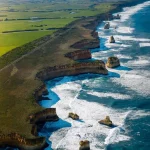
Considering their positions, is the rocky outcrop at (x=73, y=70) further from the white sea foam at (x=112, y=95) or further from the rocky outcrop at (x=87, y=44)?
the rocky outcrop at (x=87, y=44)

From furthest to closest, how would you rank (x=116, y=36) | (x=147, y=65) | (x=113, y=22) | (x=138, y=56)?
1. (x=113, y=22)
2. (x=116, y=36)
3. (x=138, y=56)
4. (x=147, y=65)

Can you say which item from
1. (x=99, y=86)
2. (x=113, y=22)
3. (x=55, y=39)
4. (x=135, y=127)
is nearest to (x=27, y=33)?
(x=55, y=39)

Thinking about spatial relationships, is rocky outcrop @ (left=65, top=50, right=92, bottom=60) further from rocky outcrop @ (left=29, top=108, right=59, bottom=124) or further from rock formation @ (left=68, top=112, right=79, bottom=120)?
rocky outcrop @ (left=29, top=108, right=59, bottom=124)

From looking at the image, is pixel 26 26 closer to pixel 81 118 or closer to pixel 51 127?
pixel 81 118

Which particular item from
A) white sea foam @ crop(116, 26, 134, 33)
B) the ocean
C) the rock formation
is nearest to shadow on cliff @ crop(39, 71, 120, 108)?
the ocean

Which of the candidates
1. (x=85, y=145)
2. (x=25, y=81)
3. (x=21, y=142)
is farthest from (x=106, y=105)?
(x=21, y=142)

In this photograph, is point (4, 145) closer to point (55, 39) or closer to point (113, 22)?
point (55, 39)

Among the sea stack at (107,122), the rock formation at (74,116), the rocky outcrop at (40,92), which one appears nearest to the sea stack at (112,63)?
the rocky outcrop at (40,92)
